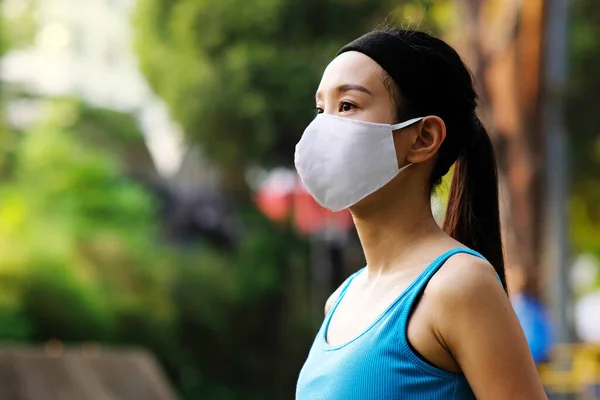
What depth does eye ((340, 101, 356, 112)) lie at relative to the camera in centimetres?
174

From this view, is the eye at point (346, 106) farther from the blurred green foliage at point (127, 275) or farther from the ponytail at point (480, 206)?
the blurred green foliage at point (127, 275)

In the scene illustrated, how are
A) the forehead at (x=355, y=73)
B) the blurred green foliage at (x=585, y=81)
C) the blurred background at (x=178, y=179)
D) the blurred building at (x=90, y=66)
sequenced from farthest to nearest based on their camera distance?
1. the blurred green foliage at (x=585, y=81)
2. the blurred building at (x=90, y=66)
3. the blurred background at (x=178, y=179)
4. the forehead at (x=355, y=73)

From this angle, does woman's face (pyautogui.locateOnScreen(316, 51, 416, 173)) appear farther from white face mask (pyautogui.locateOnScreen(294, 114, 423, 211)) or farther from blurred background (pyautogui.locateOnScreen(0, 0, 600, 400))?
blurred background (pyautogui.locateOnScreen(0, 0, 600, 400))

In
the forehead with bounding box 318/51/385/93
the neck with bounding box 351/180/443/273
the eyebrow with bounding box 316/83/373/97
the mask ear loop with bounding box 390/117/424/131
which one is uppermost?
the forehead with bounding box 318/51/385/93

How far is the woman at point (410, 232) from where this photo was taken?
1.54m

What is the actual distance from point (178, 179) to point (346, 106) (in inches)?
571

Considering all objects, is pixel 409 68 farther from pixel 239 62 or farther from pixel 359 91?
pixel 239 62

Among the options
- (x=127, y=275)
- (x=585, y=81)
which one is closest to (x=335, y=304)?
(x=127, y=275)

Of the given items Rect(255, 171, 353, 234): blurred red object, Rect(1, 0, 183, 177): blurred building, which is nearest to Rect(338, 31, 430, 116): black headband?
Rect(1, 0, 183, 177): blurred building

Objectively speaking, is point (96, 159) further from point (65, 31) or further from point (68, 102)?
point (65, 31)

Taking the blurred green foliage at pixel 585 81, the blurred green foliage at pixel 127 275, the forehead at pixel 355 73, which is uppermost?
the forehead at pixel 355 73

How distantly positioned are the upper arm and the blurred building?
13464 mm

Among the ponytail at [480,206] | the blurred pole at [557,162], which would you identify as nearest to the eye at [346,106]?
the ponytail at [480,206]

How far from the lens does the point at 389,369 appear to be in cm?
156
